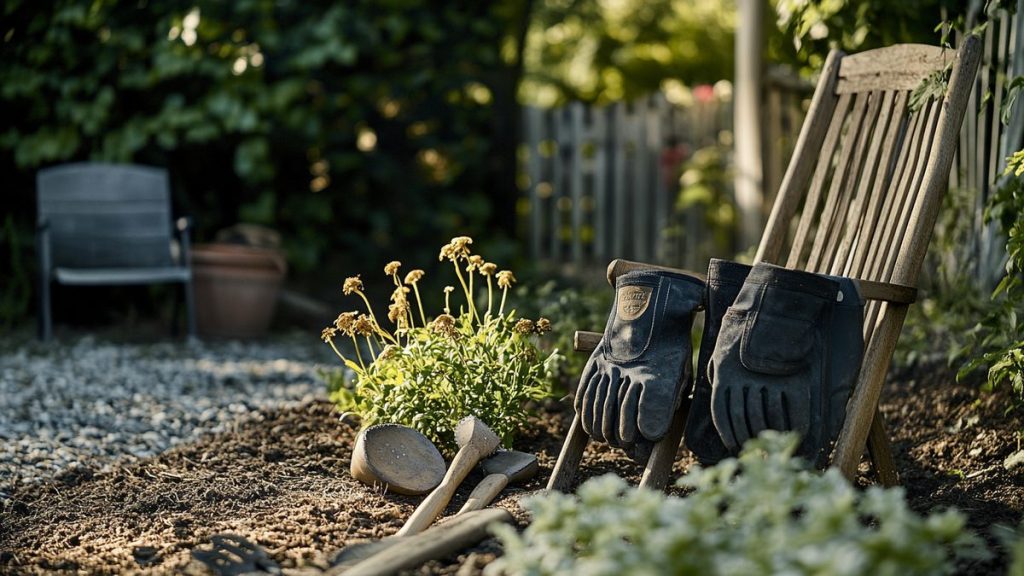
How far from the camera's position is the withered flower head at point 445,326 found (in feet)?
10.3

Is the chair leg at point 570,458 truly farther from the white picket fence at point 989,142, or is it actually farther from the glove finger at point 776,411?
the white picket fence at point 989,142

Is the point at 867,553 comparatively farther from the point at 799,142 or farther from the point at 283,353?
the point at 283,353

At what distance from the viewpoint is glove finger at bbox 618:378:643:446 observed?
8.80ft

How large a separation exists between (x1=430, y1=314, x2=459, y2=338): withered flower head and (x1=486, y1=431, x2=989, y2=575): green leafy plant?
1.16 meters

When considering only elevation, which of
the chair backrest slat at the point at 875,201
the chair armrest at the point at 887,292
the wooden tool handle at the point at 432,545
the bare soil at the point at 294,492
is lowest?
the bare soil at the point at 294,492

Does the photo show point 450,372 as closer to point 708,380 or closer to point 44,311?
point 708,380

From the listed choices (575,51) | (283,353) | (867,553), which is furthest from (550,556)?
(575,51)

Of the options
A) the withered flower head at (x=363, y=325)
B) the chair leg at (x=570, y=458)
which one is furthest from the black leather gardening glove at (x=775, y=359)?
the withered flower head at (x=363, y=325)

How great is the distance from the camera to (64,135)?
6.54m

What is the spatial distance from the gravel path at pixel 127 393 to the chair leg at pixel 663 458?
1.76m

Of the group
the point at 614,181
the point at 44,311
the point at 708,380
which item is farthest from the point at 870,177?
the point at 614,181

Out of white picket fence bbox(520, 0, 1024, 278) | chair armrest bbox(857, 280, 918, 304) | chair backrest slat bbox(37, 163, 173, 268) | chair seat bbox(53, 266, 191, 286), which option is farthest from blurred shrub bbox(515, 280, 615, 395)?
white picket fence bbox(520, 0, 1024, 278)

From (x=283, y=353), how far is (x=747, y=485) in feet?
13.8

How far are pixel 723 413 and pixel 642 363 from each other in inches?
9.4
